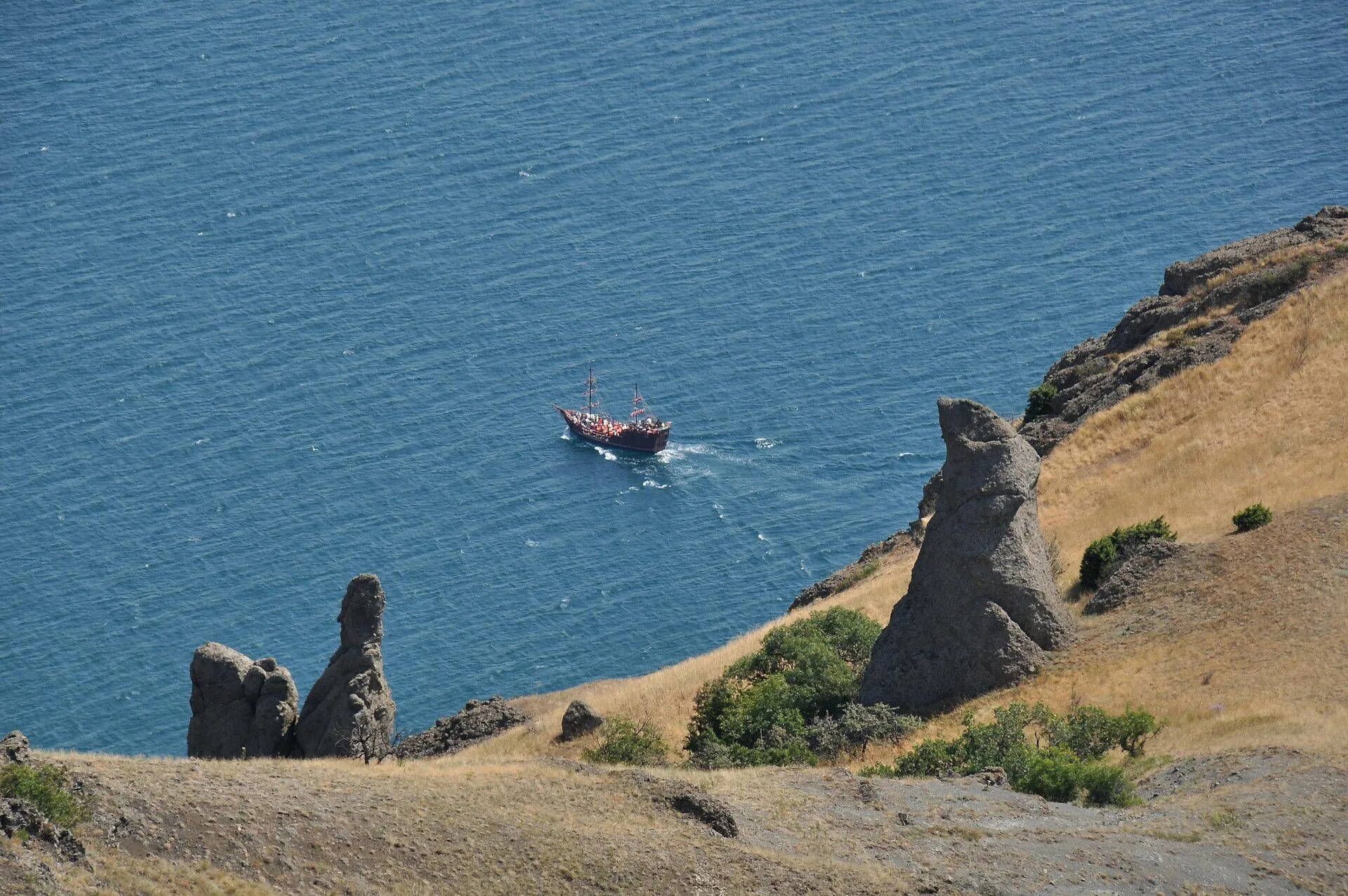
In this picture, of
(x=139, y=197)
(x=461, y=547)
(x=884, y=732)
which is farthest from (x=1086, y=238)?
(x=884, y=732)

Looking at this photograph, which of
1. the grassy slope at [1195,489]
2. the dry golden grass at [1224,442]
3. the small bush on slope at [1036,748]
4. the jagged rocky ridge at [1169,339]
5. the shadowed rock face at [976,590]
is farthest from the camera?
the jagged rocky ridge at [1169,339]

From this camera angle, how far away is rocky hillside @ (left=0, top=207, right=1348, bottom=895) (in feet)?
116

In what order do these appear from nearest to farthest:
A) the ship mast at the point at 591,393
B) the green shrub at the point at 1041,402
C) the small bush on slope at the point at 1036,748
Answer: the small bush on slope at the point at 1036,748, the green shrub at the point at 1041,402, the ship mast at the point at 591,393

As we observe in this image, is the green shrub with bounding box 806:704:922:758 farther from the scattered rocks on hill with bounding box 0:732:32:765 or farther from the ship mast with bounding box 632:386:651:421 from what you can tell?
the ship mast with bounding box 632:386:651:421

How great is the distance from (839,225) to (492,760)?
126949 mm

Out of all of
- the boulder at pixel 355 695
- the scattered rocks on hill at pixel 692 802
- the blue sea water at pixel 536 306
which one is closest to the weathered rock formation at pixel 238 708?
the boulder at pixel 355 695

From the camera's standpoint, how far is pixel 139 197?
589 ft

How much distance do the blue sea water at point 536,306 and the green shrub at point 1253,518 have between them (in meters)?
57.6

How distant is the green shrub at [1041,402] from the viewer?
91.9 metres

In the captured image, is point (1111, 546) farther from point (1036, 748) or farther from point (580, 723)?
point (580, 723)

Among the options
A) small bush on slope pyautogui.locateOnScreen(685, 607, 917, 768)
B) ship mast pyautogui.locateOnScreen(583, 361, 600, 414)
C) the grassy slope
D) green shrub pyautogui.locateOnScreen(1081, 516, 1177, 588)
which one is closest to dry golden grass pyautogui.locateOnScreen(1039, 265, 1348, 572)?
the grassy slope

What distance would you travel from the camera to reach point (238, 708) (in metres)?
50.3

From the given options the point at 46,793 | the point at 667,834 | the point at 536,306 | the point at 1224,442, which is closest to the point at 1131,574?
the point at 1224,442

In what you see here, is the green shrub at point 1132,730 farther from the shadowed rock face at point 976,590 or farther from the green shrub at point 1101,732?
the shadowed rock face at point 976,590
